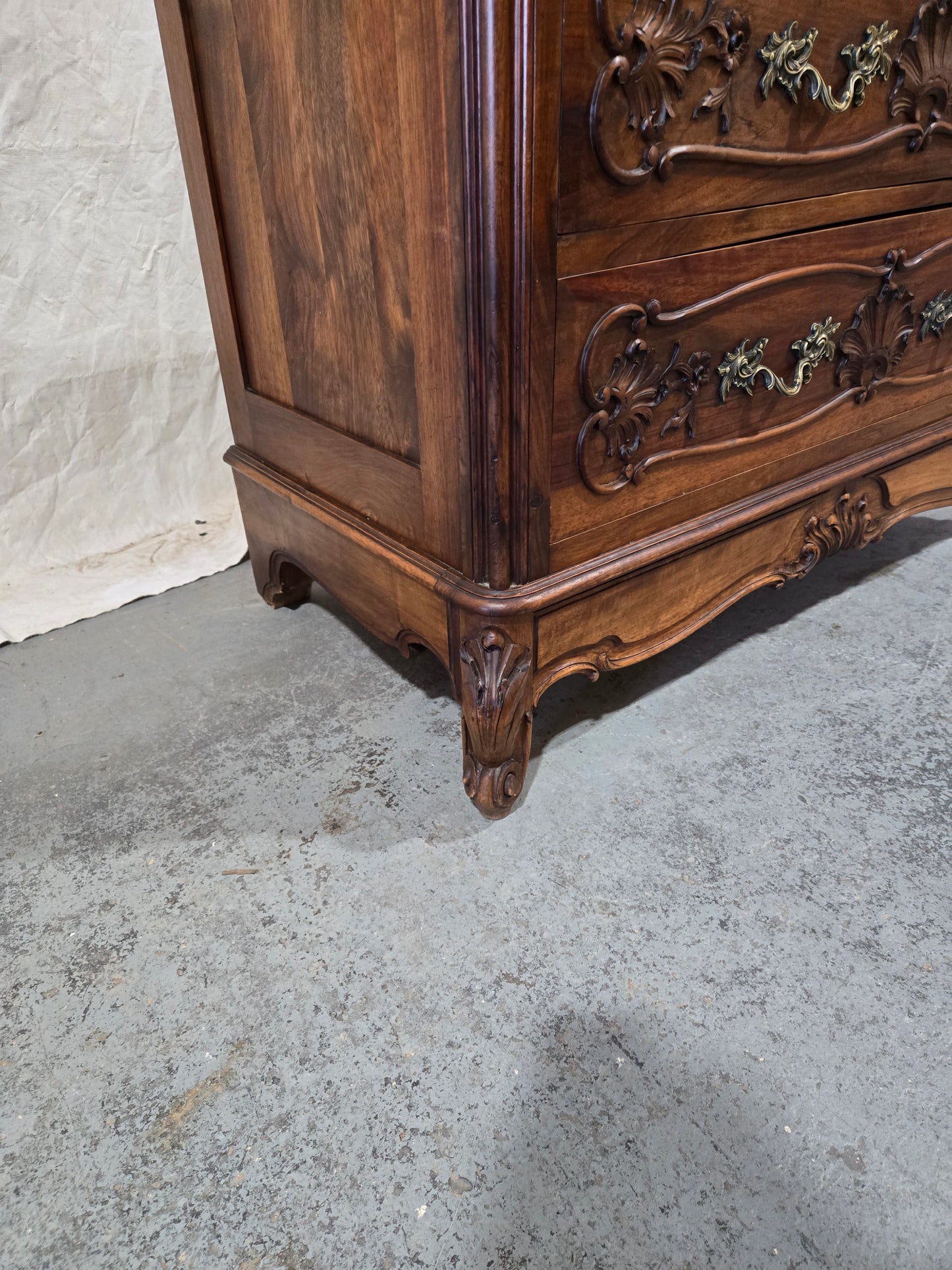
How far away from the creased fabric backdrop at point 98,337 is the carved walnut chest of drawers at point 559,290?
1.52ft

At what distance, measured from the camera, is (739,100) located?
2.74 feet

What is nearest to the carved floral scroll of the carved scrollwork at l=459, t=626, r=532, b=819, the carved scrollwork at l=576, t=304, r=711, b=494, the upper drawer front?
the carved scrollwork at l=576, t=304, r=711, b=494

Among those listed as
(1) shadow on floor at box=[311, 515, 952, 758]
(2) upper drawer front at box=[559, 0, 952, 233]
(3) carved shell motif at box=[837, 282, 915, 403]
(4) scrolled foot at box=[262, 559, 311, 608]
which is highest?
(2) upper drawer front at box=[559, 0, 952, 233]

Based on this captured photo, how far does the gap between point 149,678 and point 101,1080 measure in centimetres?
72

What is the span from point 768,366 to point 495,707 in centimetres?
55

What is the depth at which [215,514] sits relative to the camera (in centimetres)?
189

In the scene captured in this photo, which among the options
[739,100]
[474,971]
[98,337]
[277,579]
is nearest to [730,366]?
[739,100]

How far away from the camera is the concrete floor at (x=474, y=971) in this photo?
70 cm

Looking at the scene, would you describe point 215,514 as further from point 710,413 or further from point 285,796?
point 710,413

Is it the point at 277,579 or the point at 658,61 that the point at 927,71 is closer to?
the point at 658,61

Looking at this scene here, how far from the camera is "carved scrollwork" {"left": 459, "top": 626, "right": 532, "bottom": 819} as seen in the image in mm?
953

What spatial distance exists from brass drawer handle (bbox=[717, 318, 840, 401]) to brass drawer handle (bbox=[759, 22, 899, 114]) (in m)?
0.25

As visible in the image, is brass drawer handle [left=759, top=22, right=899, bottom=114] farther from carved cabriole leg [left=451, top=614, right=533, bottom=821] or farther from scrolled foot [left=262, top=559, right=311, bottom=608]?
scrolled foot [left=262, top=559, right=311, bottom=608]

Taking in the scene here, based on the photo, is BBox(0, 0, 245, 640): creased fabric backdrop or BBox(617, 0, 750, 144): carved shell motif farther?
BBox(0, 0, 245, 640): creased fabric backdrop
